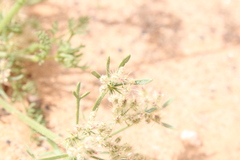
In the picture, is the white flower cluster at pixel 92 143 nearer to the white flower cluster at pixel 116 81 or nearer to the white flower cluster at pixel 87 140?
the white flower cluster at pixel 87 140

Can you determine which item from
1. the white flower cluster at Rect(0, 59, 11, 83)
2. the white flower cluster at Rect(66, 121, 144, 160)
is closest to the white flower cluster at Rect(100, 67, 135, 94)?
the white flower cluster at Rect(66, 121, 144, 160)

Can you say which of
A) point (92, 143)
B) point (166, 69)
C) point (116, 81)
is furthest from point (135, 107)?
point (166, 69)

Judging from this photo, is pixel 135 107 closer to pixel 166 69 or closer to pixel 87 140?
pixel 87 140

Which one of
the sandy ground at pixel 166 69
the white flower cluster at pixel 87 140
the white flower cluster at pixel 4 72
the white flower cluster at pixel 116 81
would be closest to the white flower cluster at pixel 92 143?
the white flower cluster at pixel 87 140

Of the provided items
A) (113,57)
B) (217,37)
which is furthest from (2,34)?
(217,37)

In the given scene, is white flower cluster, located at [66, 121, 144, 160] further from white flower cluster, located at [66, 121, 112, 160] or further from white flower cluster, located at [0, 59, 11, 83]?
white flower cluster, located at [0, 59, 11, 83]

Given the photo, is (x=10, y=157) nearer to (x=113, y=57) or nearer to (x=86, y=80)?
(x=86, y=80)

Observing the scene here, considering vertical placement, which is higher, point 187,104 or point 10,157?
point 187,104

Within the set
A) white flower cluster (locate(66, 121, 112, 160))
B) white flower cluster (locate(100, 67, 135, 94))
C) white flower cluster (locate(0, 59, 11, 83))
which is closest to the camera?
white flower cluster (locate(66, 121, 112, 160))

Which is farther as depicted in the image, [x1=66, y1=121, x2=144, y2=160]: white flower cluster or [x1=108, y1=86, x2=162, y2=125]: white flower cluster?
[x1=108, y1=86, x2=162, y2=125]: white flower cluster
